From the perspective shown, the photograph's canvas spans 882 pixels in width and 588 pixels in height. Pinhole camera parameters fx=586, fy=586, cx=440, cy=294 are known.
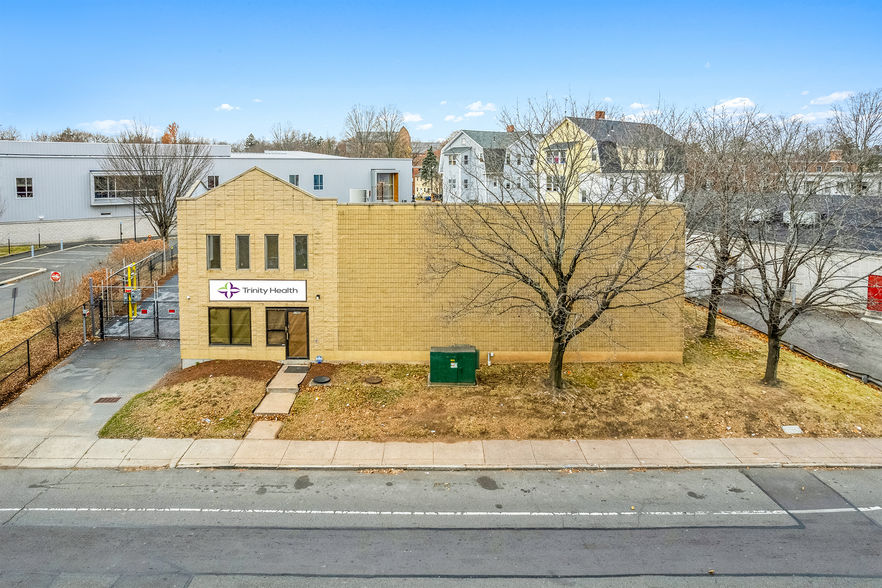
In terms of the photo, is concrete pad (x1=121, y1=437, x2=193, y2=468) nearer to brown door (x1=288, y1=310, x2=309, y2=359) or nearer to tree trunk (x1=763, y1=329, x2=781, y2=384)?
brown door (x1=288, y1=310, x2=309, y2=359)

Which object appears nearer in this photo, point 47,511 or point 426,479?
point 47,511

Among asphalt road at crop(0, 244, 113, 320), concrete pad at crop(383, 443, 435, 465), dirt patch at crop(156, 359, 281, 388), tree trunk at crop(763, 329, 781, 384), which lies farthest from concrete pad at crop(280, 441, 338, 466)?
asphalt road at crop(0, 244, 113, 320)

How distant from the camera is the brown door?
20.7m

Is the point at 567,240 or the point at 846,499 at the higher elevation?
the point at 567,240

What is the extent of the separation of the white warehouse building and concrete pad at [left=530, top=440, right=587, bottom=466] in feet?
104

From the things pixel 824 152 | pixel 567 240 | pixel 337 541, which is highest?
pixel 824 152

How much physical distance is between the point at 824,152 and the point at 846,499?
83.5ft

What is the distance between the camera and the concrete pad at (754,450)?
14703mm

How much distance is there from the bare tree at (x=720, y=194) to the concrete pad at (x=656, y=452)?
6.45 meters

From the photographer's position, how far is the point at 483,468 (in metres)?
14.3

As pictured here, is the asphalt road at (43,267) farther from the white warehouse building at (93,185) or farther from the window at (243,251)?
the window at (243,251)

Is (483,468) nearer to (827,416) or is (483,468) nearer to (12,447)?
(827,416)

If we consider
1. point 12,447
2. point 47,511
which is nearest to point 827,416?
point 47,511

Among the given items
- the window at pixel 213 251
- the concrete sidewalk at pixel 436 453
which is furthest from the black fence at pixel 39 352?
the window at pixel 213 251
